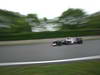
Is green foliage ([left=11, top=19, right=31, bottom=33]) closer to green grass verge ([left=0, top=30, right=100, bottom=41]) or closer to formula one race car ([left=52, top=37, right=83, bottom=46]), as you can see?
green grass verge ([left=0, top=30, right=100, bottom=41])

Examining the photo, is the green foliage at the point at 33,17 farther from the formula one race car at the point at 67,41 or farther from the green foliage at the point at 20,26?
the formula one race car at the point at 67,41

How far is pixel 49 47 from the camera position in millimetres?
1918

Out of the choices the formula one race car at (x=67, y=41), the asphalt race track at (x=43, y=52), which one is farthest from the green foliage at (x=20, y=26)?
the formula one race car at (x=67, y=41)

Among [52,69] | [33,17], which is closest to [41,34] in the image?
[33,17]

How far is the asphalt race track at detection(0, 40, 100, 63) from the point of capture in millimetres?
1873

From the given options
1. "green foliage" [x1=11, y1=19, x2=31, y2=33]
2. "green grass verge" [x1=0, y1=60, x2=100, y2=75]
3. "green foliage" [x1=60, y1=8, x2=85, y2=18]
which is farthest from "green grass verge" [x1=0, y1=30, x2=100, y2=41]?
"green grass verge" [x1=0, y1=60, x2=100, y2=75]

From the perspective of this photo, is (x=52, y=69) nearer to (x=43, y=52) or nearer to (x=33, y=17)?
(x=43, y=52)

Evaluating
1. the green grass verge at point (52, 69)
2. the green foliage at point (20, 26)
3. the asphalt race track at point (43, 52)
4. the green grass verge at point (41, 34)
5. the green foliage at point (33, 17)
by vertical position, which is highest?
the green foliage at point (33, 17)

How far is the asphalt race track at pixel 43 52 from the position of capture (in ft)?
6.15

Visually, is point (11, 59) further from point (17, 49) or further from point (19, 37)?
point (19, 37)

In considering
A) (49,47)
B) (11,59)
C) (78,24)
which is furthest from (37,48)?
(78,24)

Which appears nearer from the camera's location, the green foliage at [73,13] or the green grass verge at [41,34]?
the green grass verge at [41,34]

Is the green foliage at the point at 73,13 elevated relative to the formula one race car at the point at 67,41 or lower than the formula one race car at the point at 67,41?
elevated

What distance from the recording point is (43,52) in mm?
1919
